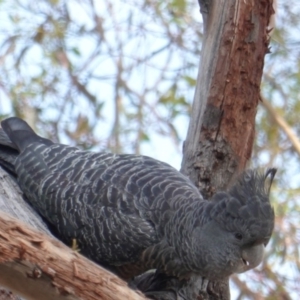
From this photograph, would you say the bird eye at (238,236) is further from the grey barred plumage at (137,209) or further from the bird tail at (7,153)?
the bird tail at (7,153)

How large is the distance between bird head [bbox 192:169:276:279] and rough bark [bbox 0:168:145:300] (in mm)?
1096

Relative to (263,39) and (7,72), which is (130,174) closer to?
(263,39)

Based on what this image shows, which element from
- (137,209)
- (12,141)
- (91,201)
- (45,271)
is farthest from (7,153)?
(45,271)

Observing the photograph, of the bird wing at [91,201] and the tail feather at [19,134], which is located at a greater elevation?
the tail feather at [19,134]

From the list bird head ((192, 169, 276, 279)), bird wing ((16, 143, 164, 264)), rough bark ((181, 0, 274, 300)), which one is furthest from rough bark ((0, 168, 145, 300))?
rough bark ((181, 0, 274, 300))

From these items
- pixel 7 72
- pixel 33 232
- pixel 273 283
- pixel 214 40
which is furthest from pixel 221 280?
pixel 7 72

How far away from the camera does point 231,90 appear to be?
178 inches

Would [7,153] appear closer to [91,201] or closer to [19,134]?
[19,134]

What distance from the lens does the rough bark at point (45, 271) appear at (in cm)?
262

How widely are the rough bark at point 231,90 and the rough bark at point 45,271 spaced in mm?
1781

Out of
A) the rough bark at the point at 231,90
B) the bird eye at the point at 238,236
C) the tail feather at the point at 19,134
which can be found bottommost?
the bird eye at the point at 238,236

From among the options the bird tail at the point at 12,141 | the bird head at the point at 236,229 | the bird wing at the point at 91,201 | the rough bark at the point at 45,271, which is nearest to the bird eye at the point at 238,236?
the bird head at the point at 236,229

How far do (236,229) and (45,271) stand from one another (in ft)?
4.88

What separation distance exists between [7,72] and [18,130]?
143 inches
